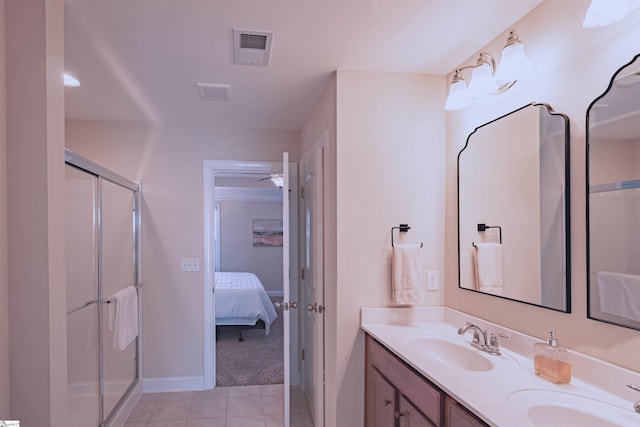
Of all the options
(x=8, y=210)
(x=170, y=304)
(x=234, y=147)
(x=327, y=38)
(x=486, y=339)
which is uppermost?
(x=327, y=38)

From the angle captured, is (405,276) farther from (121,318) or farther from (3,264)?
(121,318)

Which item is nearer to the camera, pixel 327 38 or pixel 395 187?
pixel 327 38

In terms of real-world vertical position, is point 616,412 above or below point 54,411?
above

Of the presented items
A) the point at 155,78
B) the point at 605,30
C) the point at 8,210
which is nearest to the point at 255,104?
the point at 155,78

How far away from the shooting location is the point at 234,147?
362 cm

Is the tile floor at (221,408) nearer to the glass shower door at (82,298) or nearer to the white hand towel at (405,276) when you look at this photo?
the glass shower door at (82,298)

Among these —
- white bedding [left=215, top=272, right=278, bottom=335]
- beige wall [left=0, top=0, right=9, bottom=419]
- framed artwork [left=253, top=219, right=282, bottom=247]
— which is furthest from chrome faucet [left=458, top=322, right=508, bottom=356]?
framed artwork [left=253, top=219, right=282, bottom=247]

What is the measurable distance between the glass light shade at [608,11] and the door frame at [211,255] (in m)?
2.67

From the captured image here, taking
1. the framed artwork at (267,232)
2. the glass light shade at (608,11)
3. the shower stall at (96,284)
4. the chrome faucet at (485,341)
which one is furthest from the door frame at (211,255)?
the framed artwork at (267,232)

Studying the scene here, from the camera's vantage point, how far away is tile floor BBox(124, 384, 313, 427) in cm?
293

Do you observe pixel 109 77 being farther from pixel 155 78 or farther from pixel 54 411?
pixel 54 411

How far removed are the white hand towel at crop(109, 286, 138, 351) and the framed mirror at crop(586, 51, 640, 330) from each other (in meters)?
2.71

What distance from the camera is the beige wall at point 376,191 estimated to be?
7.38 ft

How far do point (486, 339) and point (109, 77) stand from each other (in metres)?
2.54
